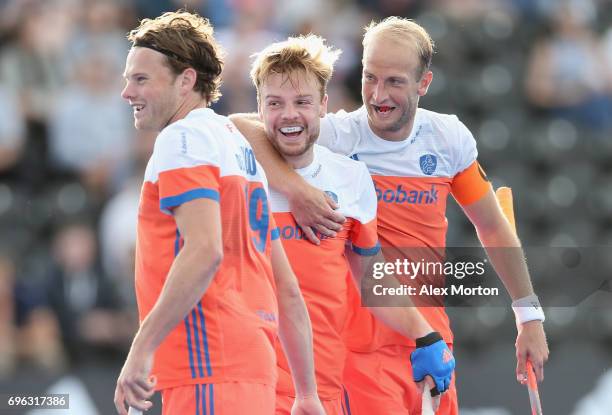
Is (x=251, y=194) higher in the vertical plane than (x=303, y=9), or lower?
lower

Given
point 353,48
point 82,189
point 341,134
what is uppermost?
point 353,48

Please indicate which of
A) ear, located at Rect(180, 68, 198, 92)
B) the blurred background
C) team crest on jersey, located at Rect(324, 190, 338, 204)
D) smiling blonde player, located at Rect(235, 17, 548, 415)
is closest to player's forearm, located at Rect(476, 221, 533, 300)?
smiling blonde player, located at Rect(235, 17, 548, 415)

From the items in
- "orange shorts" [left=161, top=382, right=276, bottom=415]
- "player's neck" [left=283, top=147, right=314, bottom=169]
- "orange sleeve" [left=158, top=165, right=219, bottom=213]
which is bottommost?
"orange shorts" [left=161, top=382, right=276, bottom=415]

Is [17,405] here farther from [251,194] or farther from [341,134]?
[251,194]

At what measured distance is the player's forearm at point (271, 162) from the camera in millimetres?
4793

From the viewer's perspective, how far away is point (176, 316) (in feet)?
11.7

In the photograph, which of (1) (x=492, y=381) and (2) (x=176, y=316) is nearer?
(2) (x=176, y=316)

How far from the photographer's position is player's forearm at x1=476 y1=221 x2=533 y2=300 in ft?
18.1

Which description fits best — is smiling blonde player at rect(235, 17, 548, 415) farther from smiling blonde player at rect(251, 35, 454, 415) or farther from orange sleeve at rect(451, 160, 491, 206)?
smiling blonde player at rect(251, 35, 454, 415)

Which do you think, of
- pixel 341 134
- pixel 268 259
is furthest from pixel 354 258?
pixel 268 259

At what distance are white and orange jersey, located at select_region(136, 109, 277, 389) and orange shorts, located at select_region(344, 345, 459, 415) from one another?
1.36m

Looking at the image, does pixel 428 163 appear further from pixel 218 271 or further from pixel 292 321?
pixel 218 271

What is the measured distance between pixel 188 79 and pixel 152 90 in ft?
0.45

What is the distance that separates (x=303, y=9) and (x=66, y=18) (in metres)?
2.12
